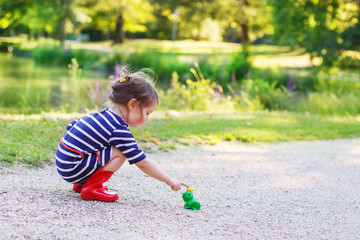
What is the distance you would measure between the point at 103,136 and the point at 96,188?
0.47m

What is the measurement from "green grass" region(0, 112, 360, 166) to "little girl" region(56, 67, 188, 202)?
121 centimetres

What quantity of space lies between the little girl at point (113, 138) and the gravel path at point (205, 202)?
295mm

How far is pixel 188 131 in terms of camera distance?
5910mm

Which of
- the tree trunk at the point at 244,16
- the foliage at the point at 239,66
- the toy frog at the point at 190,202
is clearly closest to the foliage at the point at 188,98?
the toy frog at the point at 190,202

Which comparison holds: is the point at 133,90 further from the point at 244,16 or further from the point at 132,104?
the point at 244,16

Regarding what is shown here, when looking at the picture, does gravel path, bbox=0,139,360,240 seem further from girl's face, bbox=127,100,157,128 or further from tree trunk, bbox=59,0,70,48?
tree trunk, bbox=59,0,70,48

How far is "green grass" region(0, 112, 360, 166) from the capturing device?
4242mm

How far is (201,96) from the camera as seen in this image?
828cm

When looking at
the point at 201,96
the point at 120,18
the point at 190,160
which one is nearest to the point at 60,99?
the point at 201,96

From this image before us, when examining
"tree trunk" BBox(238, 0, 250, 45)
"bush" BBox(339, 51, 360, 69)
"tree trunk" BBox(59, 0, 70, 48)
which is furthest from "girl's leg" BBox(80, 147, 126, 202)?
"tree trunk" BBox(238, 0, 250, 45)

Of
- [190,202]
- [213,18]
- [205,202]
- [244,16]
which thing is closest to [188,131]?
[205,202]

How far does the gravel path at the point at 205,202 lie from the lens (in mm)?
2659

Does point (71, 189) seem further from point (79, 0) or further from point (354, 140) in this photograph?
point (79, 0)

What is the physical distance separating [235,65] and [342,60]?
191 inches
